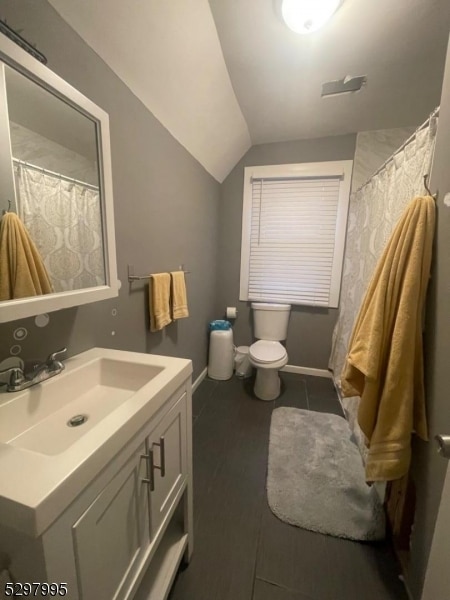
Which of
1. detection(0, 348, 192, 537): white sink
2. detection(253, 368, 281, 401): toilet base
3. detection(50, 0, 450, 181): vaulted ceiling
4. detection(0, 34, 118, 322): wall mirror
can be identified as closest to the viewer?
detection(0, 348, 192, 537): white sink

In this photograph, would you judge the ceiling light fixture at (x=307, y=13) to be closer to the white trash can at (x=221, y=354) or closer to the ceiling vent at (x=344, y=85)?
the ceiling vent at (x=344, y=85)

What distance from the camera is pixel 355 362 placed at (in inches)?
44.8

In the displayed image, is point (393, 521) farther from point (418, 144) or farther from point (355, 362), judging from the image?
point (418, 144)

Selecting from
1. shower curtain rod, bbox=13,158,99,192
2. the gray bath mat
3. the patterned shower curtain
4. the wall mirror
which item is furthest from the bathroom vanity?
the patterned shower curtain

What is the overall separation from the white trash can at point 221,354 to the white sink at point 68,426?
1.48 meters

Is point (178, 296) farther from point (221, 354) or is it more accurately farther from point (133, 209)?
point (221, 354)

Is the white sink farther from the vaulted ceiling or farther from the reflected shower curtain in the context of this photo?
the vaulted ceiling

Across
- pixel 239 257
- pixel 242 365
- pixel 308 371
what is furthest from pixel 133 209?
pixel 308 371

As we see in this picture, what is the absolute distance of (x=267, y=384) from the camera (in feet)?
7.36

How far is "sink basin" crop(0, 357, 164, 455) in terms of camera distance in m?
0.75

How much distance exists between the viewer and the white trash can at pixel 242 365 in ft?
8.71

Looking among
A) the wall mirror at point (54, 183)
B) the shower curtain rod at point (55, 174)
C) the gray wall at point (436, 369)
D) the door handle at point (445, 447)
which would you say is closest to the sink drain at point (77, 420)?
the wall mirror at point (54, 183)

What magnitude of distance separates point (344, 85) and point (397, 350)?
1.76 metres

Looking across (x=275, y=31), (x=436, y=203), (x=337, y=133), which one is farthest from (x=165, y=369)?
(x=337, y=133)
